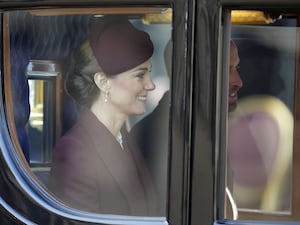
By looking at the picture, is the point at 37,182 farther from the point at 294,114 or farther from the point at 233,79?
the point at 294,114

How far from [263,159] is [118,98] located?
417 mm

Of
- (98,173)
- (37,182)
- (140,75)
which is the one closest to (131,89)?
(140,75)

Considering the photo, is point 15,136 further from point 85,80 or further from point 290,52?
point 290,52

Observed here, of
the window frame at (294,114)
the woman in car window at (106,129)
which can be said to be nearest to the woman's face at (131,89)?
the woman in car window at (106,129)

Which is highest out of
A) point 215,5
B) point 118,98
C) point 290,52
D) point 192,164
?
point 215,5

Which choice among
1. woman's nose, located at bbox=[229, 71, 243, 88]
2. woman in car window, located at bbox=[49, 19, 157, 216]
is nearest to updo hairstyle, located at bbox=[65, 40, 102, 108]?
woman in car window, located at bbox=[49, 19, 157, 216]

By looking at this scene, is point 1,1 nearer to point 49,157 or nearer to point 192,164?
point 49,157

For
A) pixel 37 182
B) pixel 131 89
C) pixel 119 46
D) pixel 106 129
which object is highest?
pixel 119 46

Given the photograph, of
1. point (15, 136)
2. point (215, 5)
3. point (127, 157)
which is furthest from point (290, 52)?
point (15, 136)

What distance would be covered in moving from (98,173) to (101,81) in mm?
248

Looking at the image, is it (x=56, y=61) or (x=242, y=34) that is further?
(x=56, y=61)

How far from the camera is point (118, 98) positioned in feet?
5.60

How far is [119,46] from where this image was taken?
1.69 metres

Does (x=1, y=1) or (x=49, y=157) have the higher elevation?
(x=1, y=1)
